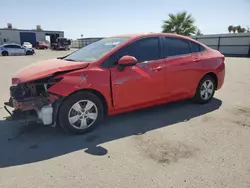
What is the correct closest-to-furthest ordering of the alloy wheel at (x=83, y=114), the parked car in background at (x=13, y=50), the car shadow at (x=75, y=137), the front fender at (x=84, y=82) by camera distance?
the car shadow at (x=75, y=137) < the front fender at (x=84, y=82) < the alloy wheel at (x=83, y=114) < the parked car in background at (x=13, y=50)

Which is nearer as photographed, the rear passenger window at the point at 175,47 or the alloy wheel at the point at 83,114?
the alloy wheel at the point at 83,114

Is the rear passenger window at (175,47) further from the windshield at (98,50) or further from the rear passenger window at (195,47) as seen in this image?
the windshield at (98,50)

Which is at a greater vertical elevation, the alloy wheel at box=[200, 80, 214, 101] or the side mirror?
the side mirror

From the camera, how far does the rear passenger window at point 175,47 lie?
15.2ft

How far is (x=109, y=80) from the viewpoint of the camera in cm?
383

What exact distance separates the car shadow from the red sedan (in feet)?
0.86

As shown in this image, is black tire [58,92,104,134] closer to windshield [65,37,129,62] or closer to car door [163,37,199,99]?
windshield [65,37,129,62]

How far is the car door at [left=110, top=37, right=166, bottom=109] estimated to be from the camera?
3953 millimetres

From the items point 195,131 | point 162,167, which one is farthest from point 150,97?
point 162,167

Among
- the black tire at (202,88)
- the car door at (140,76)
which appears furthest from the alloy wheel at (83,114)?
the black tire at (202,88)

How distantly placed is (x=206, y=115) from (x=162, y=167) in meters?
2.25

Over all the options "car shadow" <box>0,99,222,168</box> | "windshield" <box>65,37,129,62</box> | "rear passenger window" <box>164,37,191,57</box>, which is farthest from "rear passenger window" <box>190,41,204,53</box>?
"windshield" <box>65,37,129,62</box>

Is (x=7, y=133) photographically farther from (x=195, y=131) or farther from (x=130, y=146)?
(x=195, y=131)

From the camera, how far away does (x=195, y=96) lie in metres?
5.30
